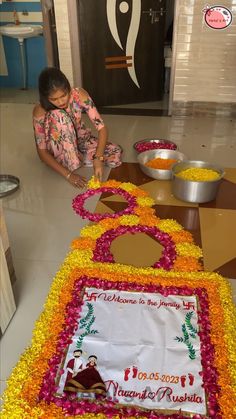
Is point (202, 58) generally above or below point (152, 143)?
above

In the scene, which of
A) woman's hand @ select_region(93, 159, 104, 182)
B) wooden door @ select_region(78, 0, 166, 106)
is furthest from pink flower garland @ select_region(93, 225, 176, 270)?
wooden door @ select_region(78, 0, 166, 106)

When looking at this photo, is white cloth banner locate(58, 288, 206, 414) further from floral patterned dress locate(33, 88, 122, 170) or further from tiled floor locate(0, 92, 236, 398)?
floral patterned dress locate(33, 88, 122, 170)

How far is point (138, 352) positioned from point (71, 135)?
73.9 inches

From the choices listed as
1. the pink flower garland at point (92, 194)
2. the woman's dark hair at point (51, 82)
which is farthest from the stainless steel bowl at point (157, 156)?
the woman's dark hair at point (51, 82)

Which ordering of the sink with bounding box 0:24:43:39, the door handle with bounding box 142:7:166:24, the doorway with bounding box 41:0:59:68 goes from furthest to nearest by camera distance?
1. the sink with bounding box 0:24:43:39
2. the door handle with bounding box 142:7:166:24
3. the doorway with bounding box 41:0:59:68

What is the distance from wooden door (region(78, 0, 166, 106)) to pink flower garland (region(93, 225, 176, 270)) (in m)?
2.90

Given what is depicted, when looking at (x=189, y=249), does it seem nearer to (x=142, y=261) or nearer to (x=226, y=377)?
(x=142, y=261)

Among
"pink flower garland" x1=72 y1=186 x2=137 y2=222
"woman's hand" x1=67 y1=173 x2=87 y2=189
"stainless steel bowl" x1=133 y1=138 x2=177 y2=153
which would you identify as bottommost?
"pink flower garland" x1=72 y1=186 x2=137 y2=222

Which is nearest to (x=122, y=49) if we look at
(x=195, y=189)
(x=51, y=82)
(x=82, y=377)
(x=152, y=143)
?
(x=152, y=143)

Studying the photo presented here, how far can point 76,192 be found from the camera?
2791 millimetres

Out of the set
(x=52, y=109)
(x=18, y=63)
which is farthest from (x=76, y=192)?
(x=18, y=63)

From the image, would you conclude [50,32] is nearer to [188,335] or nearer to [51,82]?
[51,82]

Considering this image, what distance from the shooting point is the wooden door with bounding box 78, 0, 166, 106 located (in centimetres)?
432

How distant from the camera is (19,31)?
4.93 meters
